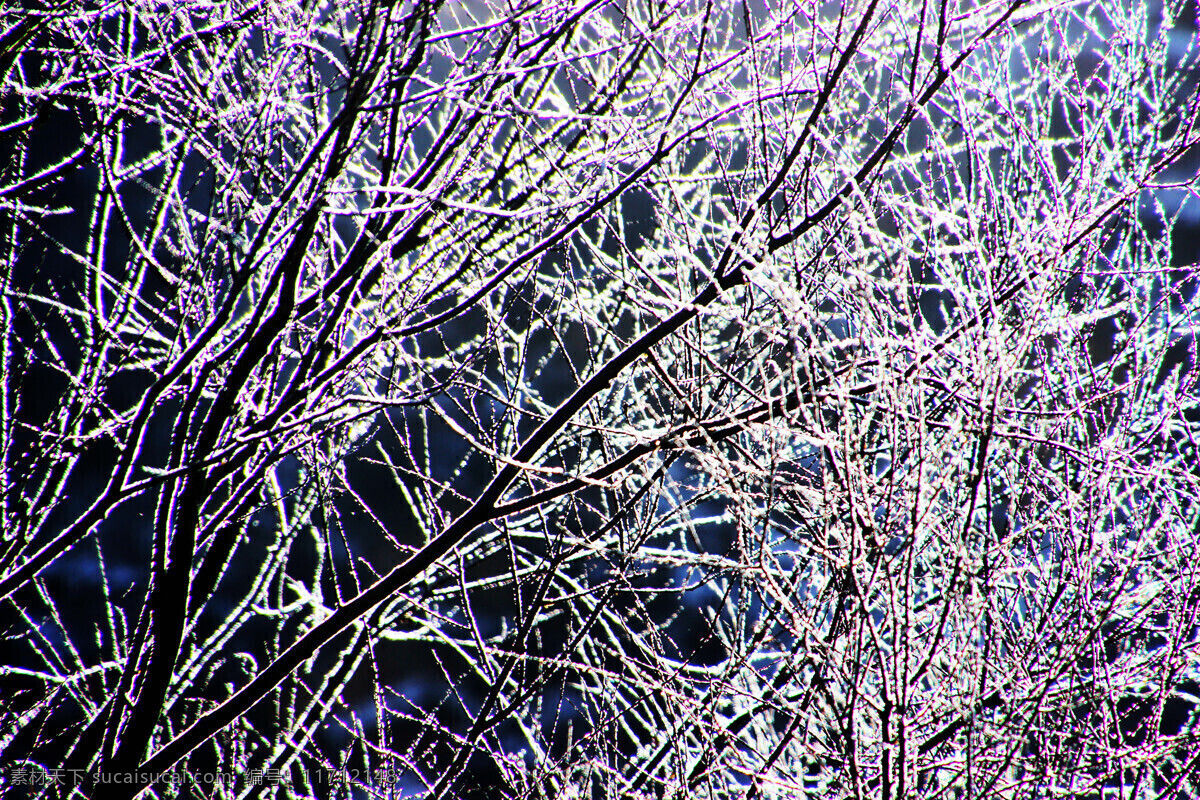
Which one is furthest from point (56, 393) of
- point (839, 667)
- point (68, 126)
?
point (839, 667)

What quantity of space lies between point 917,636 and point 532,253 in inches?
79.4

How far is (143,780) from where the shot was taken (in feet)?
10.4

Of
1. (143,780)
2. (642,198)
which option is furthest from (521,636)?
(642,198)

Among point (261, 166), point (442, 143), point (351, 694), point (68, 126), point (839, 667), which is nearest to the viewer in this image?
point (839, 667)

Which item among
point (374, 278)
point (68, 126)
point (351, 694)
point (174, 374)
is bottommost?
point (351, 694)

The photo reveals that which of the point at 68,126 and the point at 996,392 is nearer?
the point at 996,392

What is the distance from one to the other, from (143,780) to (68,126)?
5853 mm

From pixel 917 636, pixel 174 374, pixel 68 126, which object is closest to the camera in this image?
pixel 917 636

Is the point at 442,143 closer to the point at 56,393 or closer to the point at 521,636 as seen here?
the point at 521,636

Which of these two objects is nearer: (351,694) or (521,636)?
(521,636)

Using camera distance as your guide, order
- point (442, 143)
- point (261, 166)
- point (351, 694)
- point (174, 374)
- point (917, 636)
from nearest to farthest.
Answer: point (917, 636), point (261, 166), point (174, 374), point (442, 143), point (351, 694)

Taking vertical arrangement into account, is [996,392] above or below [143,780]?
above

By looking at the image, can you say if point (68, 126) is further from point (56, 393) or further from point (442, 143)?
point (442, 143)

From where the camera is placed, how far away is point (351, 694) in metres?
8.01
